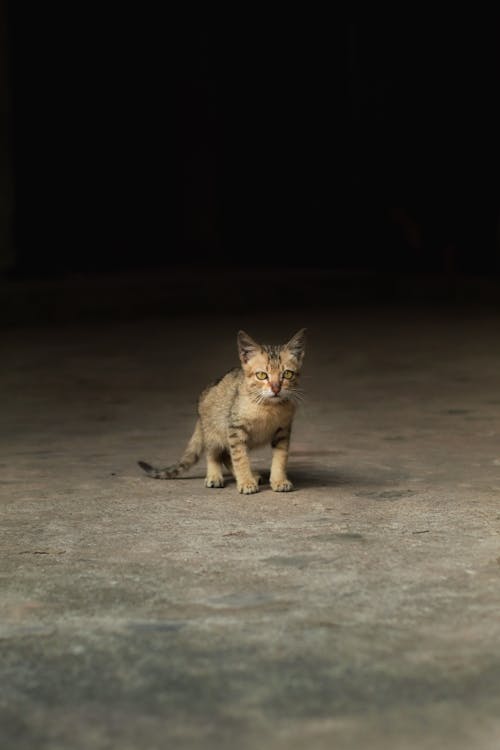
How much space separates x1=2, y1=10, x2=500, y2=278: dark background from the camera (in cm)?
1490

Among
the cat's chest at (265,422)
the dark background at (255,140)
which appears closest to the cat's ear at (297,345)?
the cat's chest at (265,422)

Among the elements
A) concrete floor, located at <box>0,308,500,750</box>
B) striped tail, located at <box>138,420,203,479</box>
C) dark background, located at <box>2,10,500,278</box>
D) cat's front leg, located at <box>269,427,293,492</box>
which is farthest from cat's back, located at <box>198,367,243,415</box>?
dark background, located at <box>2,10,500,278</box>

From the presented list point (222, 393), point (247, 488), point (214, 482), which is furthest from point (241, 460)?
point (222, 393)

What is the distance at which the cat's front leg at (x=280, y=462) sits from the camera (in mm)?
5492

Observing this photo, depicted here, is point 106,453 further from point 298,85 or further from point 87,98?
point 298,85

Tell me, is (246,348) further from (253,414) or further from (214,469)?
(214,469)

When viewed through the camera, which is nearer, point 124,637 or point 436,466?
point 124,637

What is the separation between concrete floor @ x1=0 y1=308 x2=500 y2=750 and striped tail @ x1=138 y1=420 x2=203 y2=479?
0.28 feet

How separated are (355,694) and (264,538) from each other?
5.03 ft

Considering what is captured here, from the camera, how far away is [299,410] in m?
7.59

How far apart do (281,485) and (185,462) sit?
1.67 feet

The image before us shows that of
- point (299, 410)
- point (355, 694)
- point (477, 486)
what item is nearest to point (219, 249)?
point (299, 410)

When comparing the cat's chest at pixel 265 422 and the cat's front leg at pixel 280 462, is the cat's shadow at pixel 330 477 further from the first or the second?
the cat's chest at pixel 265 422

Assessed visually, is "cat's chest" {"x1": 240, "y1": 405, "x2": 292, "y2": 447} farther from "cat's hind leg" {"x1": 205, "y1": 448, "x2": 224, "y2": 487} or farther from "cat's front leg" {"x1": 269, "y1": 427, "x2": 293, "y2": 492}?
"cat's hind leg" {"x1": 205, "y1": 448, "x2": 224, "y2": 487}
